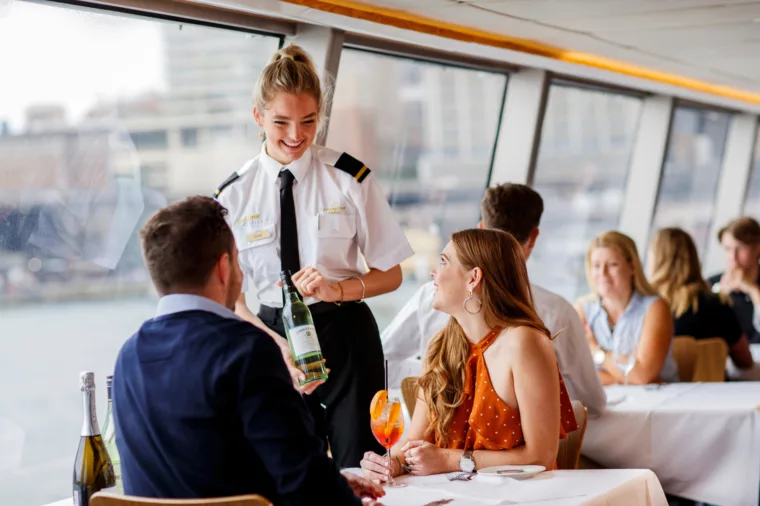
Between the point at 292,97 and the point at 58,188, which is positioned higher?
the point at 292,97

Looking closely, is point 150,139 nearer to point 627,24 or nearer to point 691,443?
point 627,24

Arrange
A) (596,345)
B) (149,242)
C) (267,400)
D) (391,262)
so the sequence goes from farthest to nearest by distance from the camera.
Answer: (596,345) < (391,262) < (149,242) < (267,400)

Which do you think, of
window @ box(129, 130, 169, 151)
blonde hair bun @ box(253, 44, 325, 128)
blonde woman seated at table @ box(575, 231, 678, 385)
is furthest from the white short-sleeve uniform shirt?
blonde woman seated at table @ box(575, 231, 678, 385)

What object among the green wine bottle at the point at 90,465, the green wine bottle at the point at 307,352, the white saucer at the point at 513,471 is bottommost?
the green wine bottle at the point at 90,465

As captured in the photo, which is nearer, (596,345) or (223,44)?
(223,44)

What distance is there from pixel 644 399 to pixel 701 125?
5575 mm

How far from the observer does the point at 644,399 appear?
12.9 ft

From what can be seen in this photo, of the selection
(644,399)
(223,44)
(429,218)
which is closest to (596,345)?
(644,399)

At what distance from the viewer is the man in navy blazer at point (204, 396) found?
1689mm

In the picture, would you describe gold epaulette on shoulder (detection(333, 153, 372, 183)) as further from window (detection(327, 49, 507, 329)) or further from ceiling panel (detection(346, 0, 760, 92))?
window (detection(327, 49, 507, 329))

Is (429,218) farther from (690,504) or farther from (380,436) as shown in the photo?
(380,436)

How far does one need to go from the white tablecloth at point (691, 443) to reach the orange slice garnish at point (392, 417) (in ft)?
5.15

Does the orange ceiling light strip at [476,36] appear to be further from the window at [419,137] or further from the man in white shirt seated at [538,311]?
the man in white shirt seated at [538,311]

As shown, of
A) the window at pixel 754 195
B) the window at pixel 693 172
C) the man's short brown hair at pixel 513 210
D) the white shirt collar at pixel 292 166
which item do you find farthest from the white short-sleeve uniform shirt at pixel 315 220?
the window at pixel 754 195
